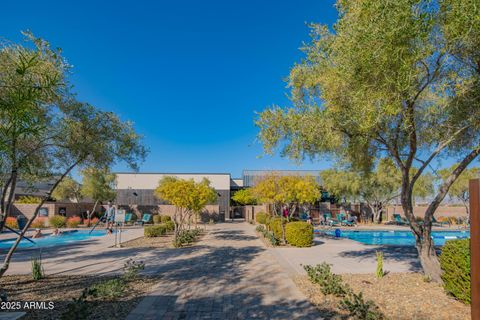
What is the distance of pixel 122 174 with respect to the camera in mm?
39344

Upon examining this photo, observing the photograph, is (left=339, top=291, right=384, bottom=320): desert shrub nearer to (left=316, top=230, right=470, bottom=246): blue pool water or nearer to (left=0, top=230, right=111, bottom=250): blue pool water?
(left=0, top=230, right=111, bottom=250): blue pool water

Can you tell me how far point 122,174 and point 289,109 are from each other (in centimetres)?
3605

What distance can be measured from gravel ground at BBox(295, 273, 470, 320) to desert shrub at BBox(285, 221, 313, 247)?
5.51 m

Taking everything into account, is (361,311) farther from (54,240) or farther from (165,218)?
Result: (165,218)

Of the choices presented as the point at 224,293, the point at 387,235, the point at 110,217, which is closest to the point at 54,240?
the point at 110,217

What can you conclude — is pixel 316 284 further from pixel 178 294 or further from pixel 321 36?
pixel 321 36

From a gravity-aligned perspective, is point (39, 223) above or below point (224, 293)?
below

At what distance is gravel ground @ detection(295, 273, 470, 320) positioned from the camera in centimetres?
489

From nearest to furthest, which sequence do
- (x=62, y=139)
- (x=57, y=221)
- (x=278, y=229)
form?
(x=62, y=139)
(x=278, y=229)
(x=57, y=221)

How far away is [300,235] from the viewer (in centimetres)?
1308

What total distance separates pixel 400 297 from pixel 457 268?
1.17 meters

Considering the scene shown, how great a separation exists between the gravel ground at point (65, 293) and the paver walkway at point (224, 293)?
0.92ft

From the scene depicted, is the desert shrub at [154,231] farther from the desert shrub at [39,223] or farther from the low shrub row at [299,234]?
the desert shrub at [39,223]

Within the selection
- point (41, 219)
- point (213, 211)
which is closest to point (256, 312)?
point (41, 219)
